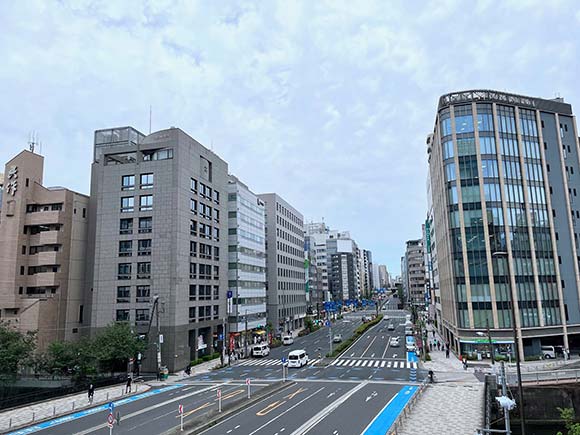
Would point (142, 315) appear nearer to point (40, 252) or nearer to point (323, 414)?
point (40, 252)

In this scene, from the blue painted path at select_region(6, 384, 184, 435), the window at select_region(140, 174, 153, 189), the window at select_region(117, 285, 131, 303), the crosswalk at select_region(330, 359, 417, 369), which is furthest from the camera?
the window at select_region(140, 174, 153, 189)

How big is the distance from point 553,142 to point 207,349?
61.2 metres

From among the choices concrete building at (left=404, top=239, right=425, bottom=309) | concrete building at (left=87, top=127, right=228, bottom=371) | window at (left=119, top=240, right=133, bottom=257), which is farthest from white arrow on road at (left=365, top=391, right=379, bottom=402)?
concrete building at (left=404, top=239, right=425, bottom=309)

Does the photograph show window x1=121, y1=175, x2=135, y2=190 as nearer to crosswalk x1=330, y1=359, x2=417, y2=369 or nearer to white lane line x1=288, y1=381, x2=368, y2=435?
crosswalk x1=330, y1=359, x2=417, y2=369

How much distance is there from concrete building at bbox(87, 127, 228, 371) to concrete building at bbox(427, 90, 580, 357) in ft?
121

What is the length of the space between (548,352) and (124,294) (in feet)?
187

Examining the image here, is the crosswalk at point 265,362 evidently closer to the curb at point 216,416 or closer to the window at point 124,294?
the window at point 124,294

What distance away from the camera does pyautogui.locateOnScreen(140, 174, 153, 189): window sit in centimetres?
6004

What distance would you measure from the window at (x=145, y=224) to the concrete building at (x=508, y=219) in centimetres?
4232

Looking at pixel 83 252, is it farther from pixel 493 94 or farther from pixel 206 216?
pixel 493 94

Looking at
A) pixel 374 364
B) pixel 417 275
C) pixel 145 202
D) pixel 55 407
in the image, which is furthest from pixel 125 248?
pixel 417 275

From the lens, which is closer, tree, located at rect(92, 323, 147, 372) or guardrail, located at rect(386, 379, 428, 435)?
guardrail, located at rect(386, 379, 428, 435)

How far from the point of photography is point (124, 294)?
58125 mm

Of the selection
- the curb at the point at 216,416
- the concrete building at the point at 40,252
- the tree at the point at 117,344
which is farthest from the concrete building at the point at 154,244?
the curb at the point at 216,416
